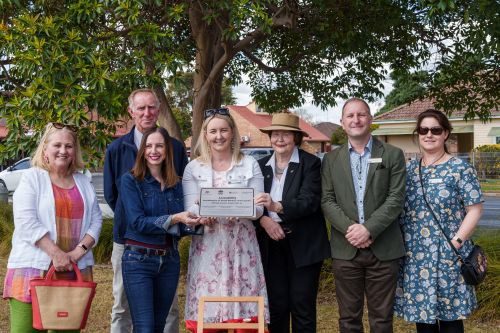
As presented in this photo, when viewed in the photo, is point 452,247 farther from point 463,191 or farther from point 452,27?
point 452,27

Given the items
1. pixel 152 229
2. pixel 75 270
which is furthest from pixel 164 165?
pixel 75 270

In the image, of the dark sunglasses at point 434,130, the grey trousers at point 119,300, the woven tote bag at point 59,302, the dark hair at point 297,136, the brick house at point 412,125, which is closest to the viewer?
the woven tote bag at point 59,302

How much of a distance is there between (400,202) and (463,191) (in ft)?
1.57

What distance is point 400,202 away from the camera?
4.26 m

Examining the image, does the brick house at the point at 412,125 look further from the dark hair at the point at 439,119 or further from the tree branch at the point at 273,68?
the dark hair at the point at 439,119

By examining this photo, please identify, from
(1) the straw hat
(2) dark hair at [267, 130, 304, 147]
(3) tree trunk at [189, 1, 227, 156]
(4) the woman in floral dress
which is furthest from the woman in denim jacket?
(3) tree trunk at [189, 1, 227, 156]

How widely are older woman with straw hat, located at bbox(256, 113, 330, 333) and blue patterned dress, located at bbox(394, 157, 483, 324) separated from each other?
71 centimetres

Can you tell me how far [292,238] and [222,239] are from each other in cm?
63

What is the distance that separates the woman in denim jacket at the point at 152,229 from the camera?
4.00 meters

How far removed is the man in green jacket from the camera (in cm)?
429

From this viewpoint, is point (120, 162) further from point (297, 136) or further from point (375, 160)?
point (375, 160)

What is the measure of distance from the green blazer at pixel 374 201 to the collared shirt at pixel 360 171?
0.03 metres

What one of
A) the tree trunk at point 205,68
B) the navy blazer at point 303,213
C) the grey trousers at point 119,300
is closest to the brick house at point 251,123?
the tree trunk at point 205,68

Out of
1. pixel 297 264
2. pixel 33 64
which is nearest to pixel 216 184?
pixel 297 264
